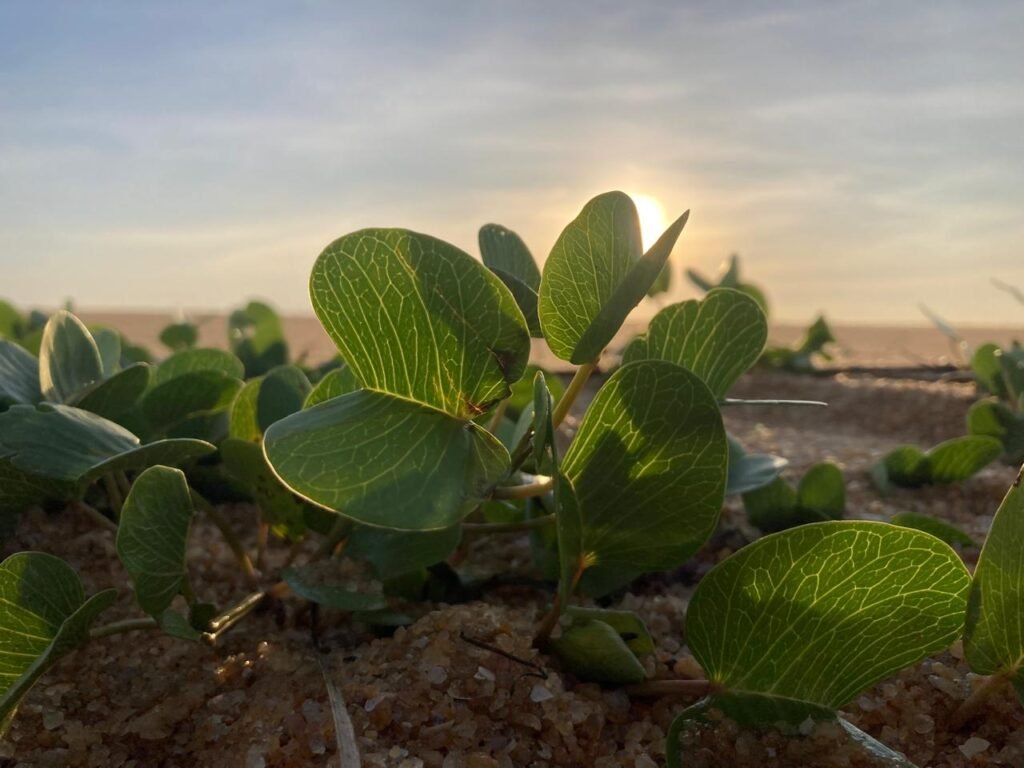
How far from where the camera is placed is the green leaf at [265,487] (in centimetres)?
90

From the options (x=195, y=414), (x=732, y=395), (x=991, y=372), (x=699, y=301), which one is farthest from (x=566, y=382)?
(x=699, y=301)

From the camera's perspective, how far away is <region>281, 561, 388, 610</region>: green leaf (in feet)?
2.79

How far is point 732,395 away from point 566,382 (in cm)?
43

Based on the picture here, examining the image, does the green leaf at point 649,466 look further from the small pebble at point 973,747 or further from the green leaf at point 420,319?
the small pebble at point 973,747

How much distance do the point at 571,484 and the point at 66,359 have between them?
52 cm

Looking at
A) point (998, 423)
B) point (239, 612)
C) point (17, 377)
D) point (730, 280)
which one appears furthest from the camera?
point (730, 280)

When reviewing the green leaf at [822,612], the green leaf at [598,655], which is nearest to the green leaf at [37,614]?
the green leaf at [598,655]

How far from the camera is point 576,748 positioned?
756mm

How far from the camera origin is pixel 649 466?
2.38ft

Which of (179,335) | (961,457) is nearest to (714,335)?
(961,457)

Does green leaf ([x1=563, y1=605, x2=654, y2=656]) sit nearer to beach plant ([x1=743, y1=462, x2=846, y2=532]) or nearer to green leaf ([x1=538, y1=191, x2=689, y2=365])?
green leaf ([x1=538, y1=191, x2=689, y2=365])

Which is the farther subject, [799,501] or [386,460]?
[799,501]

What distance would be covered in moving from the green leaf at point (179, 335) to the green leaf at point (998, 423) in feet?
4.62

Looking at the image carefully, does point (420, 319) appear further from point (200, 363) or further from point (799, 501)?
point (799, 501)
